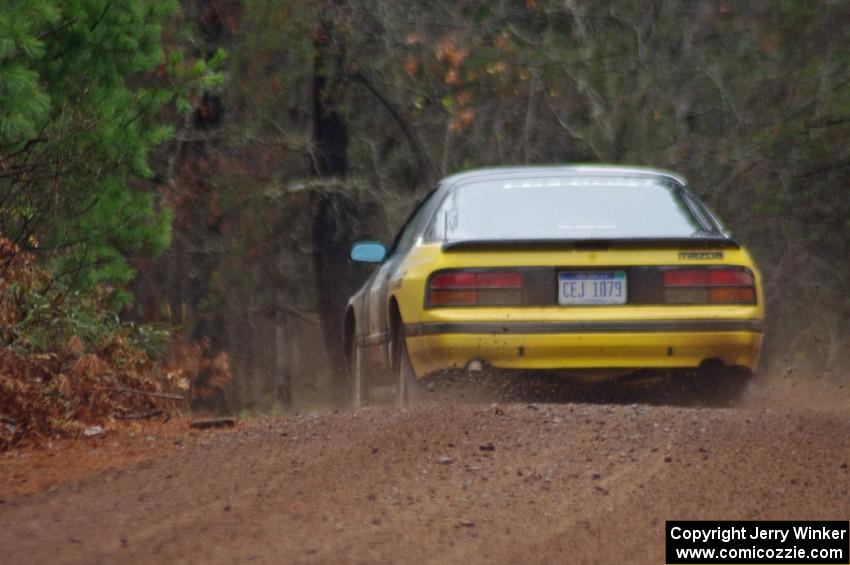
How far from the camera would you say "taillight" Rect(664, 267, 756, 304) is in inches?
372

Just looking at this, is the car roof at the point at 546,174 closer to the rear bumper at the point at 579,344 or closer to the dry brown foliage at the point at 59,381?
the rear bumper at the point at 579,344

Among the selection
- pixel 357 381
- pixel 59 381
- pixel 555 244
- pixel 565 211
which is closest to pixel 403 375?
pixel 555 244

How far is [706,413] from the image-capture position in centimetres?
888

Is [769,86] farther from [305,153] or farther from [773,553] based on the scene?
[773,553]

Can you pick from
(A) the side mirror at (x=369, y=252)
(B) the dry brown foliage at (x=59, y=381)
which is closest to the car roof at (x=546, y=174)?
(A) the side mirror at (x=369, y=252)

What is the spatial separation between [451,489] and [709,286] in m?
3.04

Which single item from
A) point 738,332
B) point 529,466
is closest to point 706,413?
point 738,332

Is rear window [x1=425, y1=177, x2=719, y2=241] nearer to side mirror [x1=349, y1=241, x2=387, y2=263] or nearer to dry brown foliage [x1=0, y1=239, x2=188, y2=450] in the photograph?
side mirror [x1=349, y1=241, x2=387, y2=263]

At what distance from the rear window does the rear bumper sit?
1.80ft

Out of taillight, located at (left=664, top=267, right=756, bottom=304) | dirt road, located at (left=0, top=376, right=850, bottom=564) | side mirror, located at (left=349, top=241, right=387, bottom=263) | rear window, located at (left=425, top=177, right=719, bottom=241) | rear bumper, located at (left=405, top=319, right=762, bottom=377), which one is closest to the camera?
dirt road, located at (left=0, top=376, right=850, bottom=564)

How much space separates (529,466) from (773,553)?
1.75 m

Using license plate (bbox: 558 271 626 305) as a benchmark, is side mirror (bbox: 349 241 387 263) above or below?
above

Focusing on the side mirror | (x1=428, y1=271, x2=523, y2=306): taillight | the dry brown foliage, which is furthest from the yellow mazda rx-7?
the dry brown foliage

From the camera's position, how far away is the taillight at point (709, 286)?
31.0 feet
